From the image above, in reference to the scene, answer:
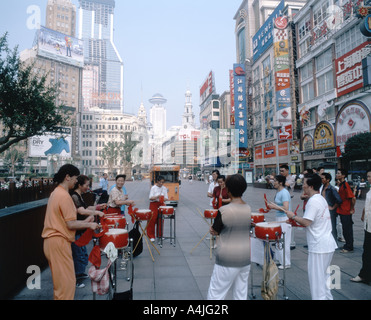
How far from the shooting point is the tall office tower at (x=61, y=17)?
91.9 metres

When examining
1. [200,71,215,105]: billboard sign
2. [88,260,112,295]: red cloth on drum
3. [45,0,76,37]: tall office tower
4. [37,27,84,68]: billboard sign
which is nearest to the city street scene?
[88,260,112,295]: red cloth on drum

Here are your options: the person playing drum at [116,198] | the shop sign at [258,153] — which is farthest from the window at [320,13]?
the person playing drum at [116,198]

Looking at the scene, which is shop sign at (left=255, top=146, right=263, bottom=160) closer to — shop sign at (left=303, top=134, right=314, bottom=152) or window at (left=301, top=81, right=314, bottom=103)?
window at (left=301, top=81, right=314, bottom=103)

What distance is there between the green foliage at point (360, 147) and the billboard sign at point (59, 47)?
7249 centimetres

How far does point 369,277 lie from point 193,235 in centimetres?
536

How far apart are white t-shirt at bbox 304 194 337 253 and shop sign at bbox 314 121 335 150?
26.7 m

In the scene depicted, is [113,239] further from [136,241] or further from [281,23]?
[281,23]

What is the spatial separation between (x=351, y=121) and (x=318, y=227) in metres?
24.6

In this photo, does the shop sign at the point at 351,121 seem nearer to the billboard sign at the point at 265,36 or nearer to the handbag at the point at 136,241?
the handbag at the point at 136,241

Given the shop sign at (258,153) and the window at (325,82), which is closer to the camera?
the window at (325,82)

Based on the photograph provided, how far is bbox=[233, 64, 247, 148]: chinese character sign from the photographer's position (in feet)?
168

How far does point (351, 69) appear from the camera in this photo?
24516mm
